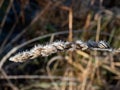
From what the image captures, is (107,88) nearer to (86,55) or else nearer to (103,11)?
(86,55)

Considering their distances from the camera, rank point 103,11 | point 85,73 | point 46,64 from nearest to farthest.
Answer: point 85,73
point 46,64
point 103,11

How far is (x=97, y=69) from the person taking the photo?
155cm

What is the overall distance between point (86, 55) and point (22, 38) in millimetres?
335

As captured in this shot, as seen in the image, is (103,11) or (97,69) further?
(103,11)

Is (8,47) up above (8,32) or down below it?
below

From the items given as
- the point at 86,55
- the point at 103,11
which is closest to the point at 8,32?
the point at 86,55

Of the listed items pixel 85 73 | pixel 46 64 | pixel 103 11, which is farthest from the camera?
pixel 103 11

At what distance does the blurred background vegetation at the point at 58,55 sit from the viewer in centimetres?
154

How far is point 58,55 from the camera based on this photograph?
1604mm

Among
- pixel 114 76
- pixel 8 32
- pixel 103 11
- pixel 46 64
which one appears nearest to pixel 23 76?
pixel 46 64

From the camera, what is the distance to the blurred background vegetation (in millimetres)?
1538

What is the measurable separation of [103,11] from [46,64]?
436mm

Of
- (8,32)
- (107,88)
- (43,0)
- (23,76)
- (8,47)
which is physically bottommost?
(107,88)

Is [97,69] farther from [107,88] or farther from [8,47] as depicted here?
[8,47]
